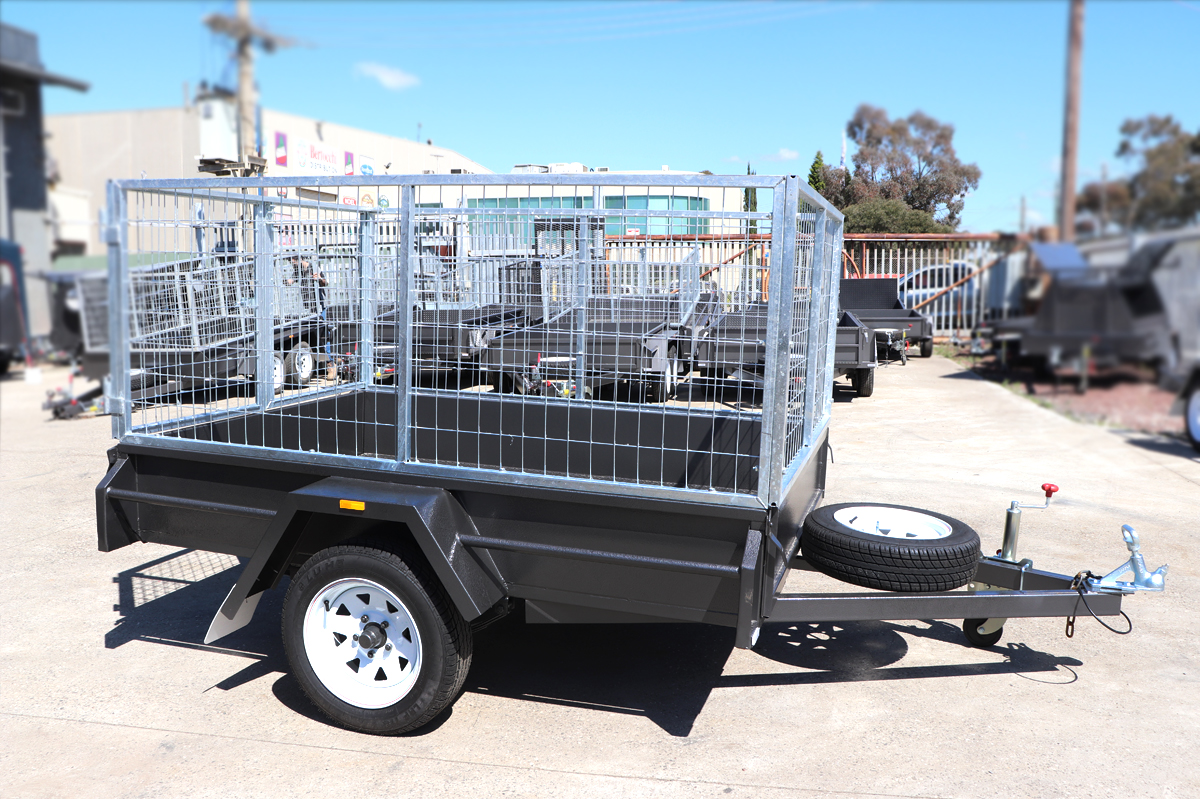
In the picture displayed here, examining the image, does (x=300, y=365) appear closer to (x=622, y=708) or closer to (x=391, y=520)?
(x=391, y=520)

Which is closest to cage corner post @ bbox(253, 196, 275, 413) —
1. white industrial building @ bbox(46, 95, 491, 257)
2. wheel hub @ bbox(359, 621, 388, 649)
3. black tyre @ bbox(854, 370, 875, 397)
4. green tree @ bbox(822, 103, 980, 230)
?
wheel hub @ bbox(359, 621, 388, 649)

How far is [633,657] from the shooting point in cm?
423

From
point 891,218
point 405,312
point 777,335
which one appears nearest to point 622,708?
point 777,335

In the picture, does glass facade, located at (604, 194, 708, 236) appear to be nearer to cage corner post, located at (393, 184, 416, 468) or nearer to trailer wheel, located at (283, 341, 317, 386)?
cage corner post, located at (393, 184, 416, 468)

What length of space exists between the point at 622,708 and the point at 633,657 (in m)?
0.53

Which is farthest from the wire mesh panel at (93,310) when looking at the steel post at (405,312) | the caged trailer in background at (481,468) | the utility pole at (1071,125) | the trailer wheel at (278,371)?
the trailer wheel at (278,371)

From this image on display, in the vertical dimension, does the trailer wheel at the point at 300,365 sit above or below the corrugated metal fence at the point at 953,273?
below

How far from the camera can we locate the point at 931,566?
11.3 feet

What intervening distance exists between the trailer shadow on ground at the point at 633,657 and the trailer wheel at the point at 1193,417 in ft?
10.4

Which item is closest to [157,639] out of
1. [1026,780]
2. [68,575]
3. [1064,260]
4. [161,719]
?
[161,719]

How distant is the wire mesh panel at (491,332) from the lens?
3234 mm

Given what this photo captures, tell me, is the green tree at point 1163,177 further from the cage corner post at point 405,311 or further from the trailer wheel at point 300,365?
the trailer wheel at point 300,365

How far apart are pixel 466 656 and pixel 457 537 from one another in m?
0.50

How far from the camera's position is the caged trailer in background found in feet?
10.0
